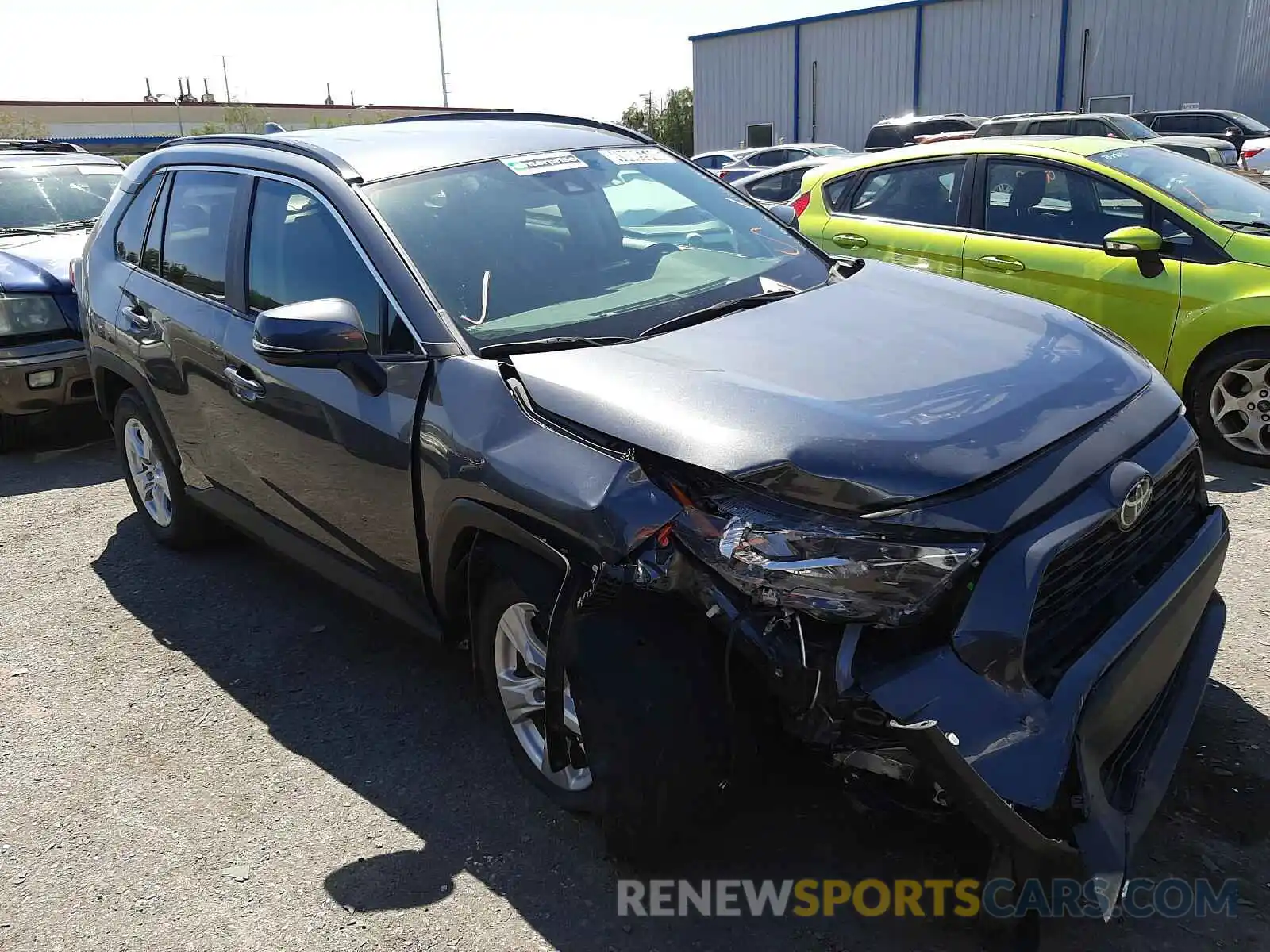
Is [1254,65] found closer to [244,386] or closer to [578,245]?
[578,245]

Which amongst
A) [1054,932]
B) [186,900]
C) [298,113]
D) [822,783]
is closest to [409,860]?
[186,900]

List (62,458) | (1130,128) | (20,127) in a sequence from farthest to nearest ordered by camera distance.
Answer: (20,127) < (1130,128) < (62,458)

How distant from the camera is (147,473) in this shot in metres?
4.95

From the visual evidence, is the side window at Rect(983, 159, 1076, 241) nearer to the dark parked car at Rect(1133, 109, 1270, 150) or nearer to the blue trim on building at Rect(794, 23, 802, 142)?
the dark parked car at Rect(1133, 109, 1270, 150)

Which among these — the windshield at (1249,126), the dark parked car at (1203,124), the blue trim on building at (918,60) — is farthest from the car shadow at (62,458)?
the blue trim on building at (918,60)

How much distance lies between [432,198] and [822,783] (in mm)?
2101

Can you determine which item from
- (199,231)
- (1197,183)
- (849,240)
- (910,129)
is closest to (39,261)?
(199,231)

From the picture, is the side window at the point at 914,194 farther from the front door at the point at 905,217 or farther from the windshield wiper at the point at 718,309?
the windshield wiper at the point at 718,309

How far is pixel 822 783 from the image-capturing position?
245cm

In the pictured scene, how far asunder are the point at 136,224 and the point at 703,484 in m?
3.55

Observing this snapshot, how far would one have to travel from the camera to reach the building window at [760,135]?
35.1m

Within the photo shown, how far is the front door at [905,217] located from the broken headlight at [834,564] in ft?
14.6

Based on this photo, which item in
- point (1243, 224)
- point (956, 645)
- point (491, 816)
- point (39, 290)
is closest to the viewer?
point (956, 645)

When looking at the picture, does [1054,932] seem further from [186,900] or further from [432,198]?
[432,198]
